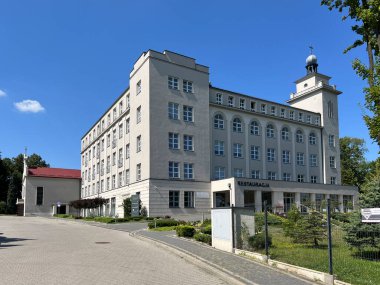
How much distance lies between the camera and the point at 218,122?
5225 centimetres

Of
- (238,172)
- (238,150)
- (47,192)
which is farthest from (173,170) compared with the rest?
(47,192)

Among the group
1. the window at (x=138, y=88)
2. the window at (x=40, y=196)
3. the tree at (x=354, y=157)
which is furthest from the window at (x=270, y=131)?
the window at (x=40, y=196)

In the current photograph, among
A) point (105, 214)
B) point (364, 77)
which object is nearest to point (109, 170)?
point (105, 214)

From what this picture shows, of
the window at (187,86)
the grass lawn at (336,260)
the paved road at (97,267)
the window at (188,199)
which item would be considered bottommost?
the paved road at (97,267)

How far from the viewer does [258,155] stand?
5556 centimetres

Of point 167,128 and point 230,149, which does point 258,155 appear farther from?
point 167,128

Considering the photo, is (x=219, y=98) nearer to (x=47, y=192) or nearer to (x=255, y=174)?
(x=255, y=174)

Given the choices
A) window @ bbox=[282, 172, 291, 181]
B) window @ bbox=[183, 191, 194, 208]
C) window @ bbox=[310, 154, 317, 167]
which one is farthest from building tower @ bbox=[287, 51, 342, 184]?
window @ bbox=[183, 191, 194, 208]

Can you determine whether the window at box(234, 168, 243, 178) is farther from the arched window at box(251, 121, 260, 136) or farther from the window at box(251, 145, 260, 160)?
the arched window at box(251, 121, 260, 136)

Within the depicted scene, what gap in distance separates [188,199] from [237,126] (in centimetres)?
1315

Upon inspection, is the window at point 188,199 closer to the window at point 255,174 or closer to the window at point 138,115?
the window at point 138,115

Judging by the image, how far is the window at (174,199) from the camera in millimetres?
45150

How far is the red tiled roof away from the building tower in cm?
4551

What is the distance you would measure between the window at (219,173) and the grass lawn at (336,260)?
1329 inches
